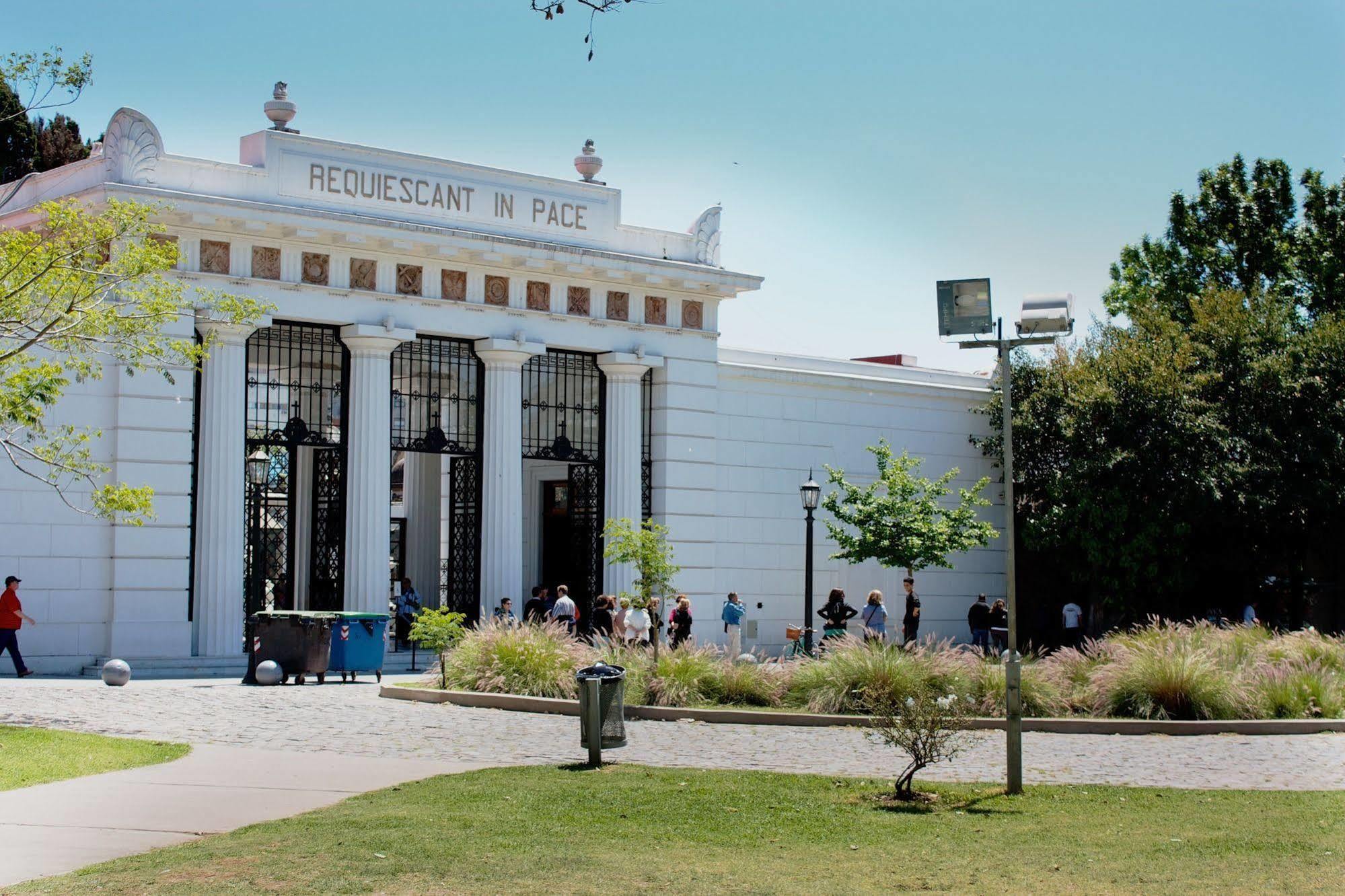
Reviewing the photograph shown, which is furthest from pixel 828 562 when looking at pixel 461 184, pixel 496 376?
pixel 461 184

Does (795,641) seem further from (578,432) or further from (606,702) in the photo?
(606,702)

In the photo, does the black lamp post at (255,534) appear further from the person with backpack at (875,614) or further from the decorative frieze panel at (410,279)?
the person with backpack at (875,614)

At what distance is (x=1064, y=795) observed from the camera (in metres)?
12.4

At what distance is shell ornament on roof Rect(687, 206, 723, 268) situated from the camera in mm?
32312

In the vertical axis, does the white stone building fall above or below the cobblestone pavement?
above

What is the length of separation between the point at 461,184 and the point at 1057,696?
1578 cm

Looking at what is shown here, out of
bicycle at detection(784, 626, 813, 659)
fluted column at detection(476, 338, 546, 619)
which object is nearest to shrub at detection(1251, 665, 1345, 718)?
bicycle at detection(784, 626, 813, 659)

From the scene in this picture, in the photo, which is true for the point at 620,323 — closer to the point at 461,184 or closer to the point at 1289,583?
the point at 461,184

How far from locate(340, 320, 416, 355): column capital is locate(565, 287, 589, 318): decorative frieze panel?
3.78 metres

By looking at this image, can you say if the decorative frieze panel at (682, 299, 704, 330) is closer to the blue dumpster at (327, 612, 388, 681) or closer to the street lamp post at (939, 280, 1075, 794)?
the blue dumpster at (327, 612, 388, 681)

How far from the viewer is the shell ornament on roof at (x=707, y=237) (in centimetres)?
3231

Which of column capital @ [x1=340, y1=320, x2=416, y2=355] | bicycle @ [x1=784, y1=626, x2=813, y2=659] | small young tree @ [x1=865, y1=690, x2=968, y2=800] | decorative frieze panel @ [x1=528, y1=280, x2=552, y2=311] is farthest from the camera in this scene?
decorative frieze panel @ [x1=528, y1=280, x2=552, y2=311]

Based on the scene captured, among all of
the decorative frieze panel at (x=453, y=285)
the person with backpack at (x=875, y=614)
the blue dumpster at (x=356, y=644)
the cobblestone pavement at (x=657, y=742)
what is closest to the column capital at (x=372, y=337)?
the decorative frieze panel at (x=453, y=285)

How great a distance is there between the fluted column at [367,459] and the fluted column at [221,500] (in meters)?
2.07
